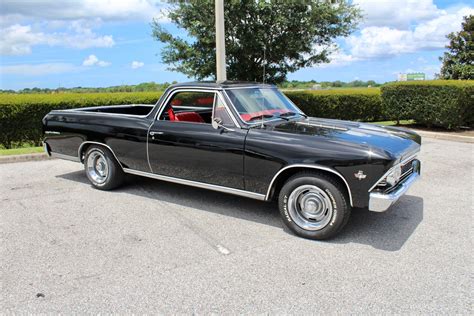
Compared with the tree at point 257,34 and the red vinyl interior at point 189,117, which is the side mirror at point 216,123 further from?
the tree at point 257,34

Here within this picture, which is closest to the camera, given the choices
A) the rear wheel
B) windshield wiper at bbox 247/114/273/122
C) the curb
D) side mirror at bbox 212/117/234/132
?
side mirror at bbox 212/117/234/132

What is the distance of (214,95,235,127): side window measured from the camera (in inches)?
187

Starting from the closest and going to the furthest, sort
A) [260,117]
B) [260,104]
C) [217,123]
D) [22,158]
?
1. [217,123]
2. [260,117]
3. [260,104]
4. [22,158]

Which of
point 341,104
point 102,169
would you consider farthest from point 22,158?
point 341,104

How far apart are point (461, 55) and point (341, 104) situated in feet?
31.2

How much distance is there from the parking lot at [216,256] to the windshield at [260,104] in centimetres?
121

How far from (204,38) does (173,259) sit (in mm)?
9063

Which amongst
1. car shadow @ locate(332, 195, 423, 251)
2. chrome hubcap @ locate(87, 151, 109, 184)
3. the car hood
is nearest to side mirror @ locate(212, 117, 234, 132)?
the car hood

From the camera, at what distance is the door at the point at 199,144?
4.59m

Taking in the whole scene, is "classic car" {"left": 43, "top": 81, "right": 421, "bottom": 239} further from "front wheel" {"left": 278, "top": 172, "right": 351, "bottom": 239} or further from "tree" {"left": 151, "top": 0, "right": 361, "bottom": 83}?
"tree" {"left": 151, "top": 0, "right": 361, "bottom": 83}

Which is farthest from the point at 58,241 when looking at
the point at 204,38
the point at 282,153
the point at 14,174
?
the point at 204,38

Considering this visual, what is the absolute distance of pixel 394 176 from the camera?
13.3 feet

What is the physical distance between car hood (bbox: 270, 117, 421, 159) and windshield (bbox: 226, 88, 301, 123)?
25 cm

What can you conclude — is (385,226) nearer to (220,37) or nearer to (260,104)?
(260,104)
